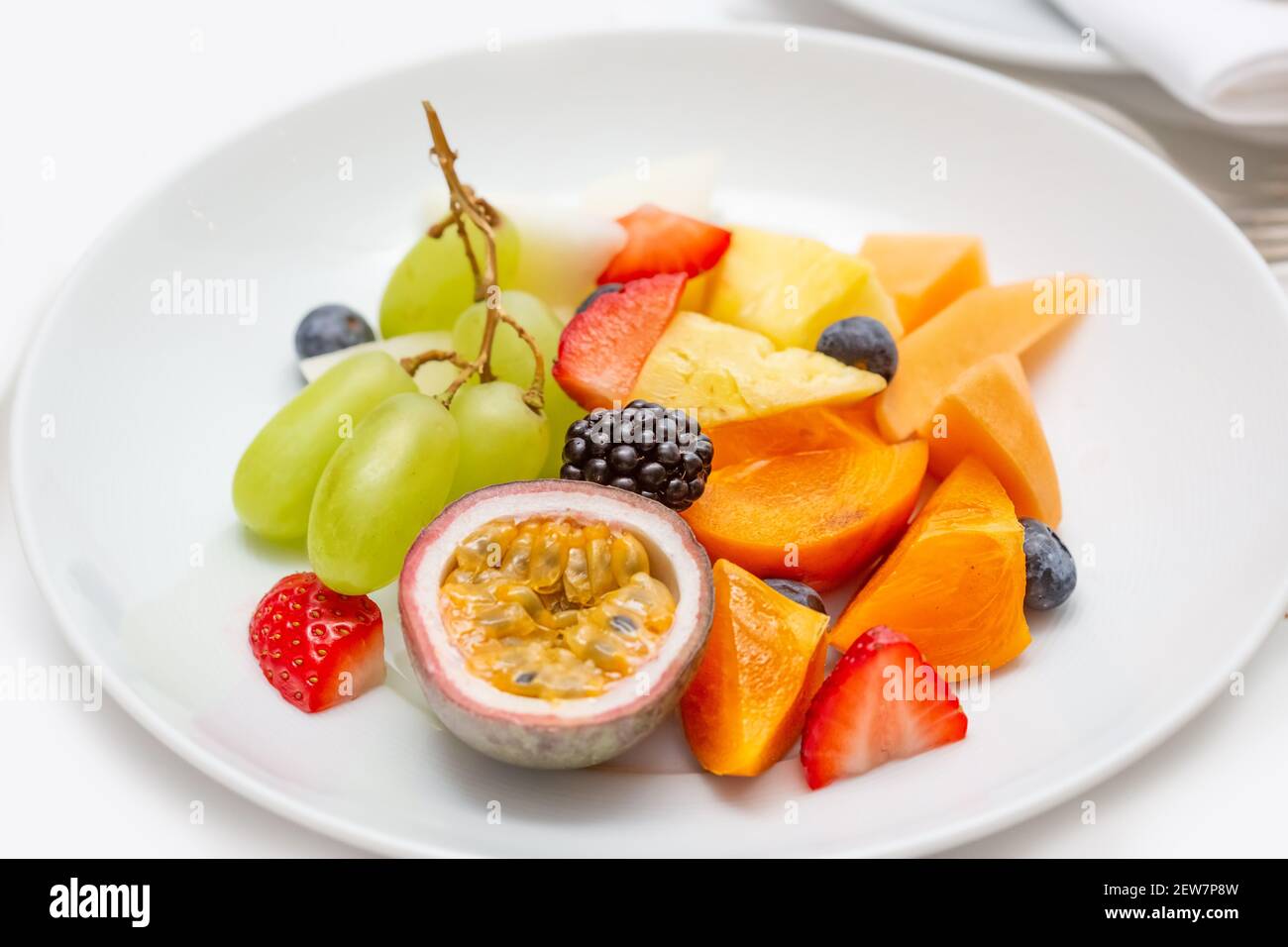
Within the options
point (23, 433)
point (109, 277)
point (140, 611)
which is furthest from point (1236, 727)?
point (109, 277)

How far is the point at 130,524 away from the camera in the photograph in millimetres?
1844

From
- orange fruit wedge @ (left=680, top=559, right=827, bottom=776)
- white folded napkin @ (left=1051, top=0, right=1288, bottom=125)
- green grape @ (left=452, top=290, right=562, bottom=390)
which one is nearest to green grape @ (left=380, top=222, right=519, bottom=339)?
green grape @ (left=452, top=290, right=562, bottom=390)

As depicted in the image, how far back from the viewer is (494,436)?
1775 millimetres

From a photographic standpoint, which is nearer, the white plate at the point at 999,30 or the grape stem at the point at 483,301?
the grape stem at the point at 483,301

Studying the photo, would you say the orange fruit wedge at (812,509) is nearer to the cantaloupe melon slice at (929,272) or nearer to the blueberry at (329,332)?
the cantaloupe melon slice at (929,272)

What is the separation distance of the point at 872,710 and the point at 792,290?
0.85 m

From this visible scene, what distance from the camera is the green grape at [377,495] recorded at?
1.63 m

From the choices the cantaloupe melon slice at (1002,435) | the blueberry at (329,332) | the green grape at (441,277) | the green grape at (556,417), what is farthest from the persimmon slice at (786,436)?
the blueberry at (329,332)

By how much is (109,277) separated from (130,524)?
1.64 feet

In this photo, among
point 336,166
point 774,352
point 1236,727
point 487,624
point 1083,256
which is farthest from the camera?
point 336,166

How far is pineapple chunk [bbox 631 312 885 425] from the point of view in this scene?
187 centimetres

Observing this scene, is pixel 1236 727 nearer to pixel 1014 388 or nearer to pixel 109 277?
pixel 1014 388

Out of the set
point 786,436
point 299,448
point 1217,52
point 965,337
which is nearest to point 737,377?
point 786,436

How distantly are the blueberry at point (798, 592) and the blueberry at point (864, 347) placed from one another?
426mm
